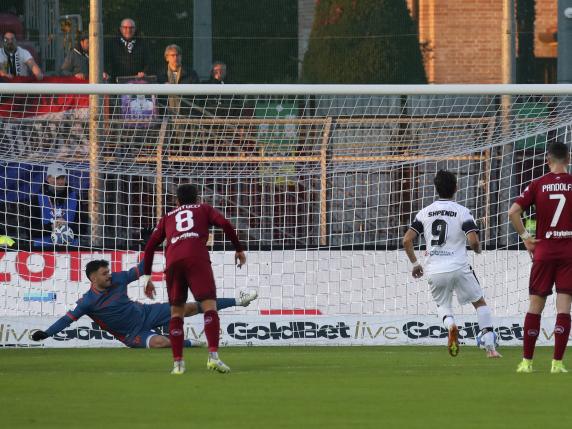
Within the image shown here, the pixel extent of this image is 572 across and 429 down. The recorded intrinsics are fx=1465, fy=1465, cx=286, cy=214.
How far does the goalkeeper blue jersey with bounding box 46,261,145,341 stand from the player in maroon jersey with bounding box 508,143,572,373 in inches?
214

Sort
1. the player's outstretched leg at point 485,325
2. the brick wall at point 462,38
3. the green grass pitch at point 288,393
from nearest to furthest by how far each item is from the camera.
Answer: the green grass pitch at point 288,393
the player's outstretched leg at point 485,325
the brick wall at point 462,38

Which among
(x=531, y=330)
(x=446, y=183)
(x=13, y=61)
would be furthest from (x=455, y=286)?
(x=13, y=61)

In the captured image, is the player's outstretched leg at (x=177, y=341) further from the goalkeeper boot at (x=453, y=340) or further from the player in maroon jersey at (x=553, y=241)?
the player in maroon jersey at (x=553, y=241)

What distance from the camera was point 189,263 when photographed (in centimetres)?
1265

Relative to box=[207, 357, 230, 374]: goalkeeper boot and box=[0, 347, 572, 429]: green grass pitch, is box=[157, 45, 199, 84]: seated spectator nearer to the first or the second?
box=[0, 347, 572, 429]: green grass pitch

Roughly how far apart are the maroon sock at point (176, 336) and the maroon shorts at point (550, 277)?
3004 mm

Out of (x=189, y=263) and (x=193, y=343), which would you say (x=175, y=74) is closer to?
(x=193, y=343)

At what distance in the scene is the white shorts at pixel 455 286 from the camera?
1448 centimetres

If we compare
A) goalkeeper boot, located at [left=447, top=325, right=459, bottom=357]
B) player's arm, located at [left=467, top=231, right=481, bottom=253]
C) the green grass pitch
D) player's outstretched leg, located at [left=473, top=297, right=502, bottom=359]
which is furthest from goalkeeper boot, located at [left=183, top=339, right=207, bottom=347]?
player's arm, located at [left=467, top=231, right=481, bottom=253]

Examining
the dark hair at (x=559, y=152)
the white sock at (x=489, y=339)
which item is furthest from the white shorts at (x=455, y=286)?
the dark hair at (x=559, y=152)

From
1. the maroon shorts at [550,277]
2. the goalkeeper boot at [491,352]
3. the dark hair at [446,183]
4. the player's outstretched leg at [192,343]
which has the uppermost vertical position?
the dark hair at [446,183]

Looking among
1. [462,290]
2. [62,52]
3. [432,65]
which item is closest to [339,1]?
[432,65]

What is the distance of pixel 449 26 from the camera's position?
36.2 metres

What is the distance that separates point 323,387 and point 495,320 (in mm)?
6996
